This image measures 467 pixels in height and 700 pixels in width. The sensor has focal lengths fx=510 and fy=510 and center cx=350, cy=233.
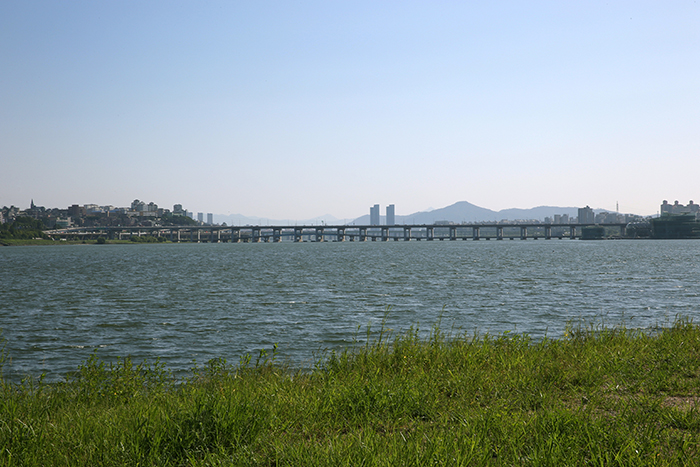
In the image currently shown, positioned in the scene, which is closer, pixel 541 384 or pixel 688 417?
pixel 688 417

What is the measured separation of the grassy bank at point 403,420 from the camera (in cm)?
545

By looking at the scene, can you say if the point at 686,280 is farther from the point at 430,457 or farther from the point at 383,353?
the point at 430,457

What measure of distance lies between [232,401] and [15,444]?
2.63 meters

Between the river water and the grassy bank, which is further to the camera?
the river water

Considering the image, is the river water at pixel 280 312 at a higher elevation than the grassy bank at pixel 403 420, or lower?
lower

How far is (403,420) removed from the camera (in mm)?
6789

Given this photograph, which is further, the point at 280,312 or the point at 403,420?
the point at 280,312

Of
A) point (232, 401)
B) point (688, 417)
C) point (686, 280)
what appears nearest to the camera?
point (688, 417)

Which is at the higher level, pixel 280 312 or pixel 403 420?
pixel 403 420

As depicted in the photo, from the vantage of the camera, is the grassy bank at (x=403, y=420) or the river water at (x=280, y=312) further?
the river water at (x=280, y=312)

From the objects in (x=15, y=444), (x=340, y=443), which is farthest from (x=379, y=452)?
(x=15, y=444)

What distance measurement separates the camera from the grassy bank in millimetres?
5449

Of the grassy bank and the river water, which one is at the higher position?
the grassy bank

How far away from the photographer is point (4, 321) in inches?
1002
